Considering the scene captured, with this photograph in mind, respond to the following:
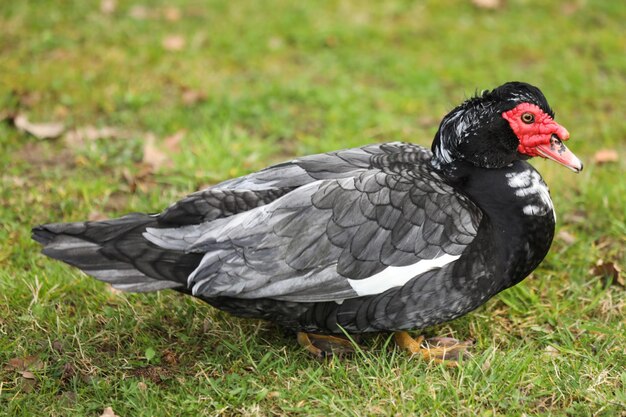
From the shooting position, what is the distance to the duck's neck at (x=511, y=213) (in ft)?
10.2

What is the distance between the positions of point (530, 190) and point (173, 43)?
12.1 ft

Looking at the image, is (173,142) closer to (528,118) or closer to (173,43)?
(173,43)

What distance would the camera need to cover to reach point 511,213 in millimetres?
3145

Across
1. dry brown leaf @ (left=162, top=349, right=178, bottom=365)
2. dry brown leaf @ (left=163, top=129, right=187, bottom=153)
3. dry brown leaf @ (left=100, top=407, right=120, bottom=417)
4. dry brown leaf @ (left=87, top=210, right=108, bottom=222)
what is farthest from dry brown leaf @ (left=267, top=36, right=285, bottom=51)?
dry brown leaf @ (left=100, top=407, right=120, bottom=417)

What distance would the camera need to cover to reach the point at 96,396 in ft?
9.87

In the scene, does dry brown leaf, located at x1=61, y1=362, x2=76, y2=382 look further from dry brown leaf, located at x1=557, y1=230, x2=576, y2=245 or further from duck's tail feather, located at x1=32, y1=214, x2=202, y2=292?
dry brown leaf, located at x1=557, y1=230, x2=576, y2=245

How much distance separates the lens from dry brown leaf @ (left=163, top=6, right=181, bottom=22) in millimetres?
6383

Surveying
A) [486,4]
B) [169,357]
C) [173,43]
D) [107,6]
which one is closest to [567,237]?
[169,357]

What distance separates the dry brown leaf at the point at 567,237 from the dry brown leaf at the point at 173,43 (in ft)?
11.0

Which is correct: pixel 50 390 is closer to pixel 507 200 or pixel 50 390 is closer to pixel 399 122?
pixel 507 200

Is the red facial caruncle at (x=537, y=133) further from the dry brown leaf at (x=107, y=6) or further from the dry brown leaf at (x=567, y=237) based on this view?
the dry brown leaf at (x=107, y=6)

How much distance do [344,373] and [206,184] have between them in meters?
1.82

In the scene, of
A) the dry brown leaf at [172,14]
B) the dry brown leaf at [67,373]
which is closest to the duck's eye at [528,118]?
the dry brown leaf at [67,373]

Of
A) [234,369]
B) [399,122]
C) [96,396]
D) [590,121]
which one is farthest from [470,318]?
[590,121]
